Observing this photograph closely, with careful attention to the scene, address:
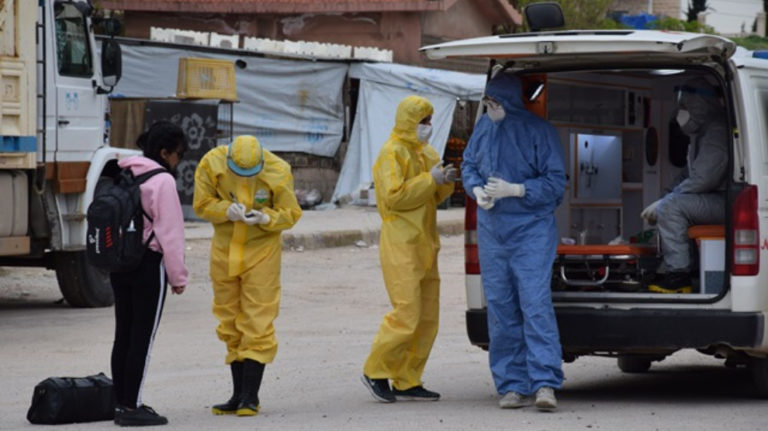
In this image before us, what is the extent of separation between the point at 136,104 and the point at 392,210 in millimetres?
14693

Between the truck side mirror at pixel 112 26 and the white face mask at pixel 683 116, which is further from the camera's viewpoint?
the truck side mirror at pixel 112 26

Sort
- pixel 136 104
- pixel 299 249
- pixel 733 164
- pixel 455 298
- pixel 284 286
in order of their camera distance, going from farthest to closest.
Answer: pixel 136 104, pixel 299 249, pixel 284 286, pixel 455 298, pixel 733 164

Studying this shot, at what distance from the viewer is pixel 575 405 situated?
29.6 feet

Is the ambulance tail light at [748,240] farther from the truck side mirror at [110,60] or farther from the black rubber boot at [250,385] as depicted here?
the truck side mirror at [110,60]

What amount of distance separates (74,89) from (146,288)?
6.32 meters

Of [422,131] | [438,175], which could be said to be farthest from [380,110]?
[438,175]

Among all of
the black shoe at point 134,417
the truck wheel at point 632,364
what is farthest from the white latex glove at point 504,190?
the truck wheel at point 632,364

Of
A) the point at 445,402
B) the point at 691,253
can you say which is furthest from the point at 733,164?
the point at 445,402

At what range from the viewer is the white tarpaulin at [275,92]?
24.8 meters

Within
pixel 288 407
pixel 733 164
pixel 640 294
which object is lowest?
pixel 288 407

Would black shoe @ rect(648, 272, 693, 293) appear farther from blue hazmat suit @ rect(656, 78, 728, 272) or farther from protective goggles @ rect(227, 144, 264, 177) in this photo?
protective goggles @ rect(227, 144, 264, 177)

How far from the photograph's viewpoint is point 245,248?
8.75m

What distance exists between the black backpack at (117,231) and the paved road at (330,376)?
0.91m

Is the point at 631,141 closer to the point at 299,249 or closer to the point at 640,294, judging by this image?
the point at 640,294
